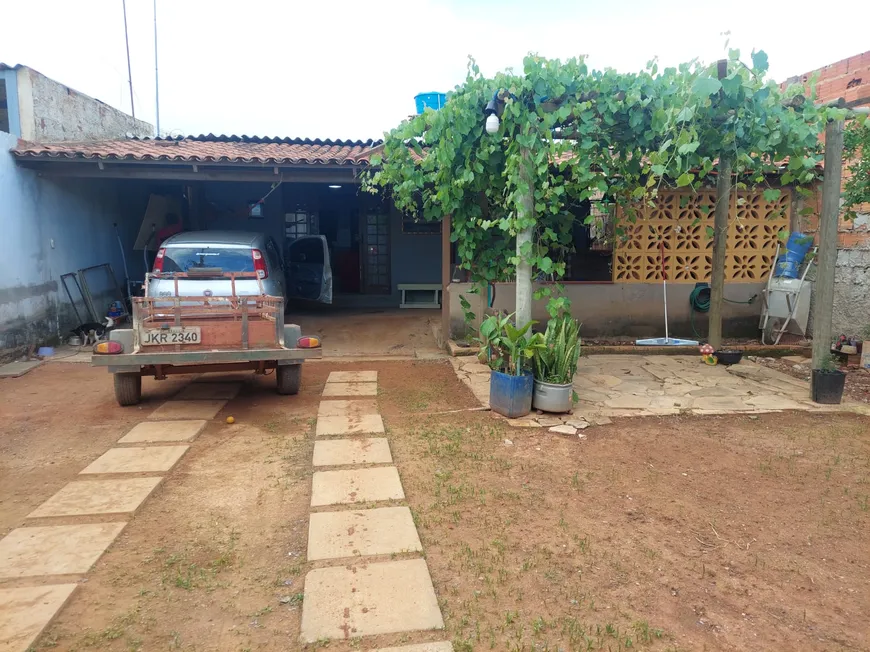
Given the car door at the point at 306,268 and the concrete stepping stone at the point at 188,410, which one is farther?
the car door at the point at 306,268

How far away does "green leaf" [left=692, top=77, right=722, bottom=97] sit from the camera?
4797 millimetres

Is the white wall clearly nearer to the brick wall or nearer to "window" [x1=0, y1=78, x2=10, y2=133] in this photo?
"window" [x1=0, y1=78, x2=10, y2=133]

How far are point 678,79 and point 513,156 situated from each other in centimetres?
163

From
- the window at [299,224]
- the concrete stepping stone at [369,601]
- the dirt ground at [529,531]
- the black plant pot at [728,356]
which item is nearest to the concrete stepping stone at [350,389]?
the dirt ground at [529,531]

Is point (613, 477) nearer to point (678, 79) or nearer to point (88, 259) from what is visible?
point (678, 79)

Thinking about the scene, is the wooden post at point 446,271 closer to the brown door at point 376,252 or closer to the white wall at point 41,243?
the brown door at point 376,252

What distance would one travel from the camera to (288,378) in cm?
625

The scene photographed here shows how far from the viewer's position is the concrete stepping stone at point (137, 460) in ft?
14.2

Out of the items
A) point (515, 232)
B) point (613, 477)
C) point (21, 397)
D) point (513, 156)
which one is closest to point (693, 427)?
point (613, 477)

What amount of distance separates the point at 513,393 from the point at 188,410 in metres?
3.30

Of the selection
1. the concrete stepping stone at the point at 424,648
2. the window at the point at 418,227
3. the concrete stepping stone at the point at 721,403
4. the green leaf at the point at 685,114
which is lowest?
the concrete stepping stone at the point at 424,648

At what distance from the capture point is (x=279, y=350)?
5.69 metres

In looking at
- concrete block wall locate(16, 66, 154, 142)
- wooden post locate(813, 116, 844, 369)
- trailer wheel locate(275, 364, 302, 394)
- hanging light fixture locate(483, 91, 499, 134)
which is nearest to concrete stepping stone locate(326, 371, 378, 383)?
trailer wheel locate(275, 364, 302, 394)

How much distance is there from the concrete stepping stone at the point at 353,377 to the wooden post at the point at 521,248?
2161mm
